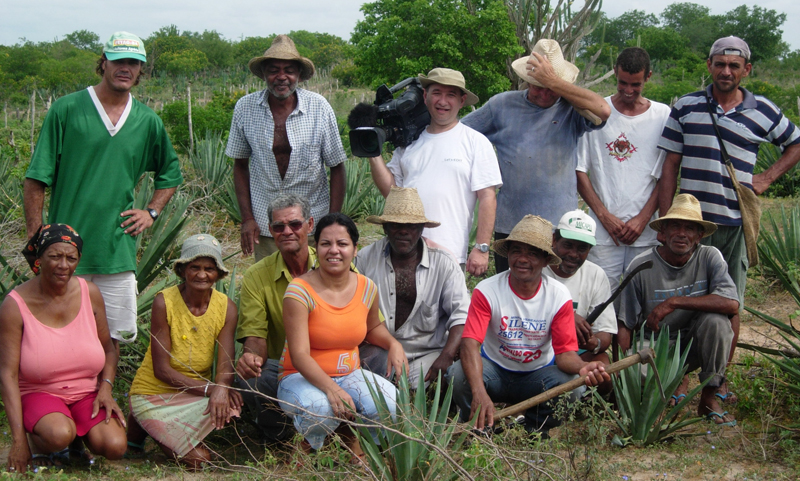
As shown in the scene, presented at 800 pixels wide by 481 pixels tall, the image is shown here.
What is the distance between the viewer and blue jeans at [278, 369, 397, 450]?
330cm

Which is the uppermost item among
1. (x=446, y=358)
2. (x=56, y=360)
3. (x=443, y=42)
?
(x=443, y=42)

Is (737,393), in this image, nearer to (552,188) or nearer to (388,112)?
(552,188)

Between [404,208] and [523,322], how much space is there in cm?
83

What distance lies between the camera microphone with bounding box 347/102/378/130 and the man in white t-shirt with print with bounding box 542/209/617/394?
3.90 ft

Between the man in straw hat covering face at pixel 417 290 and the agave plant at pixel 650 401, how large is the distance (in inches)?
34.1

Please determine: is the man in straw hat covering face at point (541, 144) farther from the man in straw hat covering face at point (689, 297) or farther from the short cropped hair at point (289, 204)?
the short cropped hair at point (289, 204)

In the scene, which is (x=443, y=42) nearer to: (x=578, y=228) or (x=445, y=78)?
(x=445, y=78)

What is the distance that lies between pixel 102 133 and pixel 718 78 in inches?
133

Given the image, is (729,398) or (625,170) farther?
(625,170)

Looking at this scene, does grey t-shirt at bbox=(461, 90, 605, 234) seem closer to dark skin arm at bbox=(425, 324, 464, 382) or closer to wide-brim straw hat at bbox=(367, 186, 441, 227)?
wide-brim straw hat at bbox=(367, 186, 441, 227)

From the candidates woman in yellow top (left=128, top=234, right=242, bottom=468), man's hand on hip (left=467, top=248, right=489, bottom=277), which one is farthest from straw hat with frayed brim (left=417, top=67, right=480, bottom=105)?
woman in yellow top (left=128, top=234, right=242, bottom=468)

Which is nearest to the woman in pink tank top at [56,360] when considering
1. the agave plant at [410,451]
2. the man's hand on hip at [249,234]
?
the man's hand on hip at [249,234]

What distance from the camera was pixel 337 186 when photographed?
14.5ft

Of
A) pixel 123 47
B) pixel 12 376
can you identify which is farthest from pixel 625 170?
pixel 12 376
